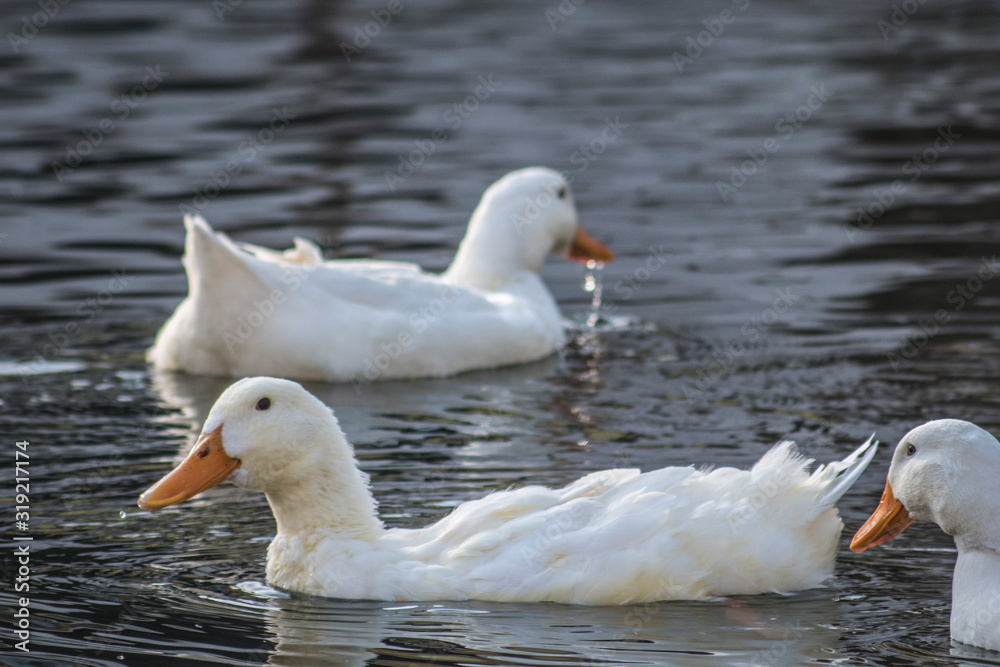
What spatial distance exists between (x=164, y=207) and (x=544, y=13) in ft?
47.6

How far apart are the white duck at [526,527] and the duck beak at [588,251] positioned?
553 cm

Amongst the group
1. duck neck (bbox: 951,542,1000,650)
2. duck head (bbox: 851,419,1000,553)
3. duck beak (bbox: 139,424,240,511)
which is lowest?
duck neck (bbox: 951,542,1000,650)

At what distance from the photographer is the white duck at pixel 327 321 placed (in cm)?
928

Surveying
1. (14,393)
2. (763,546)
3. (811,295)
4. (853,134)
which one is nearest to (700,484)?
(763,546)

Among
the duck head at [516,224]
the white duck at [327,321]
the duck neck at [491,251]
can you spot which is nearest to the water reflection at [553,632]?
the white duck at [327,321]

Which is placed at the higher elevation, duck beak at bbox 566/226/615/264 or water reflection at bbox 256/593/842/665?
duck beak at bbox 566/226/615/264

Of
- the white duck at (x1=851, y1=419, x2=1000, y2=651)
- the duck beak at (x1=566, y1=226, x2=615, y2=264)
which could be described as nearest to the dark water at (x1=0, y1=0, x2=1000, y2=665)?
the white duck at (x1=851, y1=419, x2=1000, y2=651)

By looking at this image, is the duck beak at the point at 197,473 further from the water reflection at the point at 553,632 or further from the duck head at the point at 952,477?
the duck head at the point at 952,477

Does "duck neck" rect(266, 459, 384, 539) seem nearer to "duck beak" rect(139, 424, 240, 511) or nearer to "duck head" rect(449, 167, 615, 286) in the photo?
"duck beak" rect(139, 424, 240, 511)

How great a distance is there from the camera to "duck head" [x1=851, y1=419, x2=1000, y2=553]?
5426 millimetres

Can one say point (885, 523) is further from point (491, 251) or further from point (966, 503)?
point (491, 251)

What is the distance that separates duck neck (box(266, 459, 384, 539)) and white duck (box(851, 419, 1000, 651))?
203 cm

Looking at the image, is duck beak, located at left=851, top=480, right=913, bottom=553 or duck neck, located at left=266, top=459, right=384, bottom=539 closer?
duck beak, located at left=851, top=480, right=913, bottom=553

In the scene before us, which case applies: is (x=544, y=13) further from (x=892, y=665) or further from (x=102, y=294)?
(x=892, y=665)
